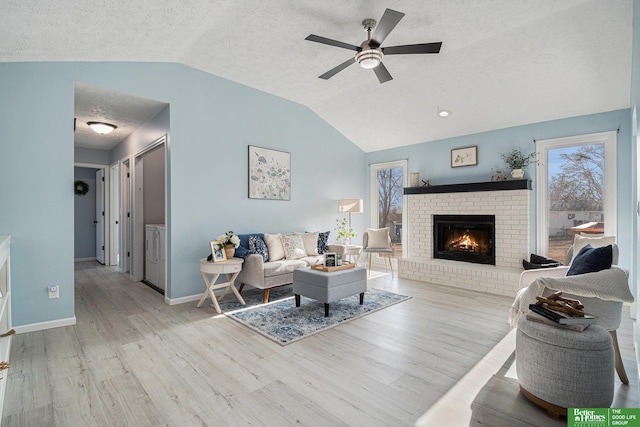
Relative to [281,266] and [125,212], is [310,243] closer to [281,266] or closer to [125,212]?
[281,266]

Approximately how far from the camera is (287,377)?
224 cm

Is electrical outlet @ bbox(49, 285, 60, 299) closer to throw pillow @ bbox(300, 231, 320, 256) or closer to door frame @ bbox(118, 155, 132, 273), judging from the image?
door frame @ bbox(118, 155, 132, 273)

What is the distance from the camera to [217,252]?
3859 millimetres

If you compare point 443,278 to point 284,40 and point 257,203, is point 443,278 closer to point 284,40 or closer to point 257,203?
point 257,203

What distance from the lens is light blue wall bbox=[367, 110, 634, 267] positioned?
13.1 ft

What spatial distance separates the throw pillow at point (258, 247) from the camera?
438 centimetres

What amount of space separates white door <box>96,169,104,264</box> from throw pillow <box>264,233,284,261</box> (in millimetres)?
5060

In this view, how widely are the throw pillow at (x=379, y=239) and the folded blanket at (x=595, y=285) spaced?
3576 mm

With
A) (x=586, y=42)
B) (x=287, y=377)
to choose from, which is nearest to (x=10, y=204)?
(x=287, y=377)

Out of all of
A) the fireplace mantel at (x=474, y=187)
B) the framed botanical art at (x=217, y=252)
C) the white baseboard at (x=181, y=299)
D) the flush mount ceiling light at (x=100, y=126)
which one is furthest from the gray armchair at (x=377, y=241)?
the flush mount ceiling light at (x=100, y=126)

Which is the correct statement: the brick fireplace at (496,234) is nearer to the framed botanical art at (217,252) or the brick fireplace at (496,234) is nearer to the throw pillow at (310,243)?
Answer: the throw pillow at (310,243)

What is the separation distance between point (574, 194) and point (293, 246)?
405 cm

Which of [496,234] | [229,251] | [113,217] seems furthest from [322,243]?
[113,217]

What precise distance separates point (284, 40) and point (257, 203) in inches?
91.5
